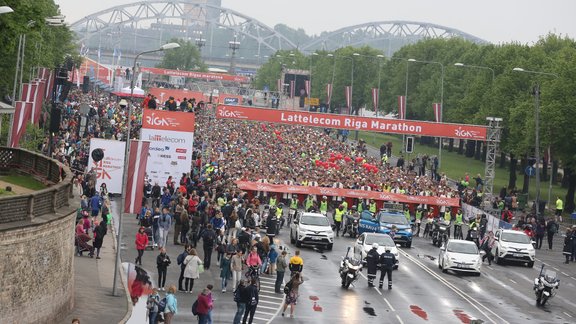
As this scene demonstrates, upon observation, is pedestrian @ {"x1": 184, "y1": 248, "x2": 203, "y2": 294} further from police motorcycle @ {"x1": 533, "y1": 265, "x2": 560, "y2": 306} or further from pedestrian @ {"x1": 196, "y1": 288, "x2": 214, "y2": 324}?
police motorcycle @ {"x1": 533, "y1": 265, "x2": 560, "y2": 306}

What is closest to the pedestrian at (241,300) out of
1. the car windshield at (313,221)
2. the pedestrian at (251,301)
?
the pedestrian at (251,301)

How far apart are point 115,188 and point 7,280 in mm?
26034

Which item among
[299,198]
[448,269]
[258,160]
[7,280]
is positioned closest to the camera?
[7,280]

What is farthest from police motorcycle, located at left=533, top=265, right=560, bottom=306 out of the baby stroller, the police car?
the baby stroller

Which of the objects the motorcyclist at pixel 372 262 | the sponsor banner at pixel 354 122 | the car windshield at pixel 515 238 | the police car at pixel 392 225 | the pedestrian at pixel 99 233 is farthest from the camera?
the sponsor banner at pixel 354 122

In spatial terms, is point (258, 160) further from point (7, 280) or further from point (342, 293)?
point (7, 280)

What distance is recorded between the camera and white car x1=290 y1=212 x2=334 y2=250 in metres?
49.3

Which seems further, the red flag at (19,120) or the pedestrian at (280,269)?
the red flag at (19,120)

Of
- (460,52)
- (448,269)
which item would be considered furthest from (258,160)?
(460,52)

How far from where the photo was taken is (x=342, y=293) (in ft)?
127

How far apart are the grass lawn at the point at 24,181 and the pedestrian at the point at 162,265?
3873mm

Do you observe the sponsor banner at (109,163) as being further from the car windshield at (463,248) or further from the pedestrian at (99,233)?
the car windshield at (463,248)

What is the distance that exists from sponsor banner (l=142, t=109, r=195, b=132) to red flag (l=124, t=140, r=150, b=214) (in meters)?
10.8

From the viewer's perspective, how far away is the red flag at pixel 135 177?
40219mm
